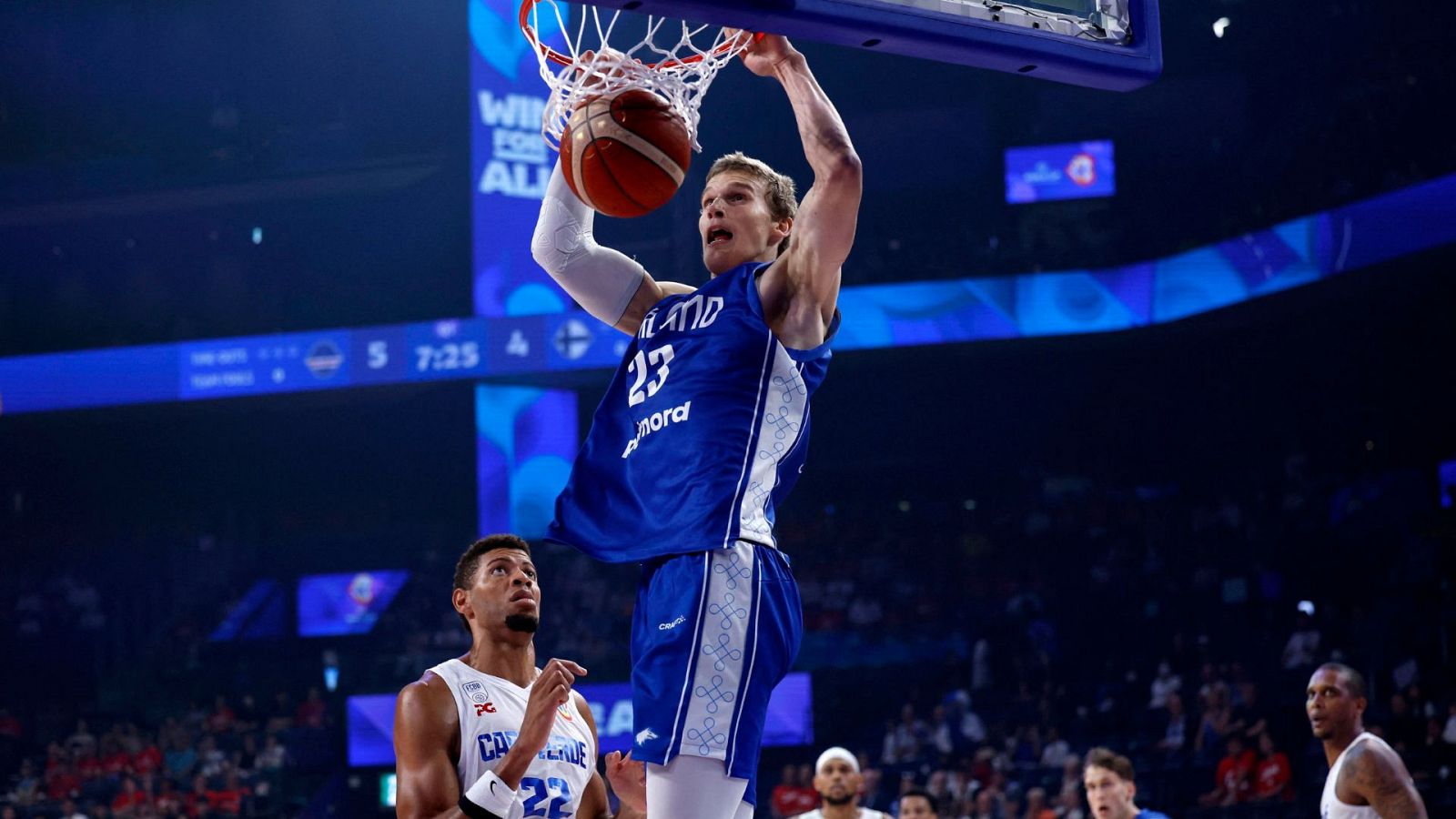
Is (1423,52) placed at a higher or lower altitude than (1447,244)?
higher

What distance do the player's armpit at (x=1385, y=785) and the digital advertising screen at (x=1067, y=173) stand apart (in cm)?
1359

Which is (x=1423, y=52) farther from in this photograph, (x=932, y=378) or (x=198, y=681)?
(x=198, y=681)

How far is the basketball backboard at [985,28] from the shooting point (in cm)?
270

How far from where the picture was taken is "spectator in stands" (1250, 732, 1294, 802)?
12172 millimetres

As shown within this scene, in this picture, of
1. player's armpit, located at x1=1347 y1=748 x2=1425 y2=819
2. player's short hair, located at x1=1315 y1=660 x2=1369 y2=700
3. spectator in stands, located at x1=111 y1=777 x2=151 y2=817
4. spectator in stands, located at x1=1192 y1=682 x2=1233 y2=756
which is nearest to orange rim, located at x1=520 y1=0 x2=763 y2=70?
player's short hair, located at x1=1315 y1=660 x2=1369 y2=700

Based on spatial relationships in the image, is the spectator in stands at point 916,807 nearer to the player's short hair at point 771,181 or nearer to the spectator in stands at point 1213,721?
the player's short hair at point 771,181

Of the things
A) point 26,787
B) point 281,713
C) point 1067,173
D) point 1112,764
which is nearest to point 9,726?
point 26,787

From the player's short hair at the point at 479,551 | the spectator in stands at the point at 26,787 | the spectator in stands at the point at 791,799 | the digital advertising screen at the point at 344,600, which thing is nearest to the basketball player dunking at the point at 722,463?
the player's short hair at the point at 479,551

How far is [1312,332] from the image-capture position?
18.3 m

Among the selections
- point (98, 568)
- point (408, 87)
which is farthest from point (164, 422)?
point (408, 87)

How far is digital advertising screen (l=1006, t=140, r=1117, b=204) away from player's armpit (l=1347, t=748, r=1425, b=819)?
13.6 metres

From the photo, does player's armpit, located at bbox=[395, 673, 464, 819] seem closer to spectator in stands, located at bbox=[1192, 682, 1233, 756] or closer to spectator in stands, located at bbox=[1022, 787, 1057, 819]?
spectator in stands, located at bbox=[1022, 787, 1057, 819]

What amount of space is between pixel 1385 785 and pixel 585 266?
485 cm

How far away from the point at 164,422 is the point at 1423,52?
17.9 metres
